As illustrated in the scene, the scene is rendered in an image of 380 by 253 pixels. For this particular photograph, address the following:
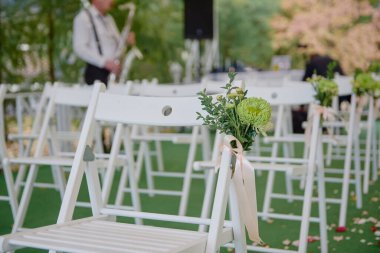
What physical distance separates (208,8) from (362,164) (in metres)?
5.73

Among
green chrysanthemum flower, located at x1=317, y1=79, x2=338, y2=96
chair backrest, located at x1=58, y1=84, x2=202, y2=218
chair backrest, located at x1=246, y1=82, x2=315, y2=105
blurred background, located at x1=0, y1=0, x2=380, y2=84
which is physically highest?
blurred background, located at x1=0, y1=0, x2=380, y2=84

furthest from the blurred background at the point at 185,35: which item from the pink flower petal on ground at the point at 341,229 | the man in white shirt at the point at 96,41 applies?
the pink flower petal on ground at the point at 341,229

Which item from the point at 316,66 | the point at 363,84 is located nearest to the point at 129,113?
the point at 363,84

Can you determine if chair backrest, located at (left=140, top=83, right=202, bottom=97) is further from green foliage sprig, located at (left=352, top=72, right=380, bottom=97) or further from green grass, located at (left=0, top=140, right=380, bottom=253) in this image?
green foliage sprig, located at (left=352, top=72, right=380, bottom=97)

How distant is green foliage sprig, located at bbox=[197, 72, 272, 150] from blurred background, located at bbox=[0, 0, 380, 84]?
3.35 m

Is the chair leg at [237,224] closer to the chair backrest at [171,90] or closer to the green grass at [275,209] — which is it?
the green grass at [275,209]

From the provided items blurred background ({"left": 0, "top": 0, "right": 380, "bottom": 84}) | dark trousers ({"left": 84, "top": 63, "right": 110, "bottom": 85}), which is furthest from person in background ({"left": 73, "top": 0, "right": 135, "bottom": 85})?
blurred background ({"left": 0, "top": 0, "right": 380, "bottom": 84})

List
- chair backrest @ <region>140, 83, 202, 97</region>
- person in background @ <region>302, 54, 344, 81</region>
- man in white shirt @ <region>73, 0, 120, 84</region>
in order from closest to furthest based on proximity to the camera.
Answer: chair backrest @ <region>140, 83, 202, 97</region>, man in white shirt @ <region>73, 0, 120, 84</region>, person in background @ <region>302, 54, 344, 81</region>

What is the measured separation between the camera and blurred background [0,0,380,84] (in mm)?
7938

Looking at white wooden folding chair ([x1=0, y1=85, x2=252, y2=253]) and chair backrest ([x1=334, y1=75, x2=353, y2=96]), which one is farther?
chair backrest ([x1=334, y1=75, x2=353, y2=96])

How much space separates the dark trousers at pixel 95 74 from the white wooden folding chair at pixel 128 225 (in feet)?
11.7

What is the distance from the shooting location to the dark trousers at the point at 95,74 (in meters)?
6.04

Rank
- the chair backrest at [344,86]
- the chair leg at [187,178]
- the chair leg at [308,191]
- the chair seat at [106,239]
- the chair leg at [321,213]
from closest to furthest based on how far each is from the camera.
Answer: the chair seat at [106,239]
the chair leg at [308,191]
the chair leg at [321,213]
the chair backrest at [344,86]
the chair leg at [187,178]

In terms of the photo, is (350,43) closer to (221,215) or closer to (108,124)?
(108,124)
